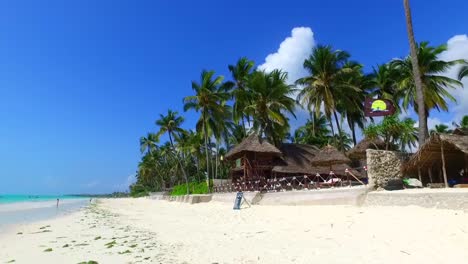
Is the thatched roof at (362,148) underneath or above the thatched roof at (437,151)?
above

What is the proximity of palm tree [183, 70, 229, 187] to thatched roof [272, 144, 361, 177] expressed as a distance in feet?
27.7

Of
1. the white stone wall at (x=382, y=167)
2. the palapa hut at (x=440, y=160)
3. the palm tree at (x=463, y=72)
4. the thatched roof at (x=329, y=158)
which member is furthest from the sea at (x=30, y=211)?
the palm tree at (x=463, y=72)

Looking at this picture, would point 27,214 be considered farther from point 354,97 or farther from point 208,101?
point 354,97

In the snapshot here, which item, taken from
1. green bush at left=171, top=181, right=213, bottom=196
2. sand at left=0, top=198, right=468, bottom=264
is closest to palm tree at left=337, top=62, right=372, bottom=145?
green bush at left=171, top=181, right=213, bottom=196

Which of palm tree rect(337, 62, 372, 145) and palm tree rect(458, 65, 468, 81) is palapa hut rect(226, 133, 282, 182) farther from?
palm tree rect(458, 65, 468, 81)

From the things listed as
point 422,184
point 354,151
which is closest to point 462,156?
point 422,184

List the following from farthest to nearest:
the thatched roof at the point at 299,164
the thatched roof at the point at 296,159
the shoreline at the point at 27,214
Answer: the thatched roof at the point at 296,159 → the thatched roof at the point at 299,164 → the shoreline at the point at 27,214

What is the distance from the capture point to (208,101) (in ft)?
112

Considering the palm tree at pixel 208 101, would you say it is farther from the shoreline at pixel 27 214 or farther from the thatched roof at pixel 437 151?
the thatched roof at pixel 437 151

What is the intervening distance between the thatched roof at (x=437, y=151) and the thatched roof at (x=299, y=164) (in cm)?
929

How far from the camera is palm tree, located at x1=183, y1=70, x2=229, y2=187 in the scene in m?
33.8

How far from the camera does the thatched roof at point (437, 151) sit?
13.4m

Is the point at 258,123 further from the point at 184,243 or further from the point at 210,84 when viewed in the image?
the point at 184,243

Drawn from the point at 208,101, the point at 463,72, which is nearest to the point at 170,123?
the point at 208,101
